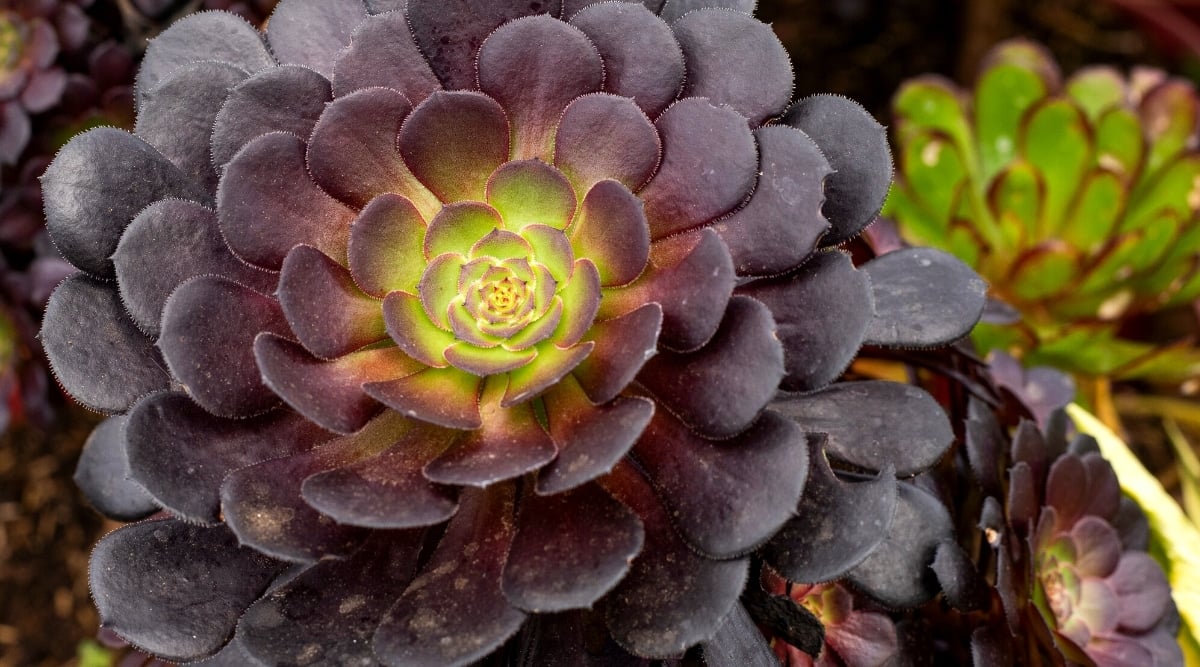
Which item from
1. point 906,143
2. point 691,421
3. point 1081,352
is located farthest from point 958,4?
point 691,421

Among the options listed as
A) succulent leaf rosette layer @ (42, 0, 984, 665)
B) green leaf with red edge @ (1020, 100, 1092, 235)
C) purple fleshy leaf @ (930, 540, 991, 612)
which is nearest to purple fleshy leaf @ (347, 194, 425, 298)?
succulent leaf rosette layer @ (42, 0, 984, 665)

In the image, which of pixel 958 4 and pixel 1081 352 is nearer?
pixel 1081 352

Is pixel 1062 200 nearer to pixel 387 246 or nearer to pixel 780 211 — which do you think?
pixel 780 211

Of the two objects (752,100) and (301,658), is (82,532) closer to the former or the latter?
(301,658)

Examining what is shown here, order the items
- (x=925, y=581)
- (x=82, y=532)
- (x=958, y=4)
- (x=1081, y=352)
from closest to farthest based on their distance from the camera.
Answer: (x=925, y=581)
(x=1081, y=352)
(x=82, y=532)
(x=958, y=4)

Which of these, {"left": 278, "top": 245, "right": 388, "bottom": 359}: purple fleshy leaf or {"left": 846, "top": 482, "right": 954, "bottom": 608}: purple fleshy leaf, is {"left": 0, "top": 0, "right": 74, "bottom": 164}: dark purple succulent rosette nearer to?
{"left": 278, "top": 245, "right": 388, "bottom": 359}: purple fleshy leaf

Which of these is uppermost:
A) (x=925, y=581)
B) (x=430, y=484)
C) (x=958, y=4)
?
(x=430, y=484)
